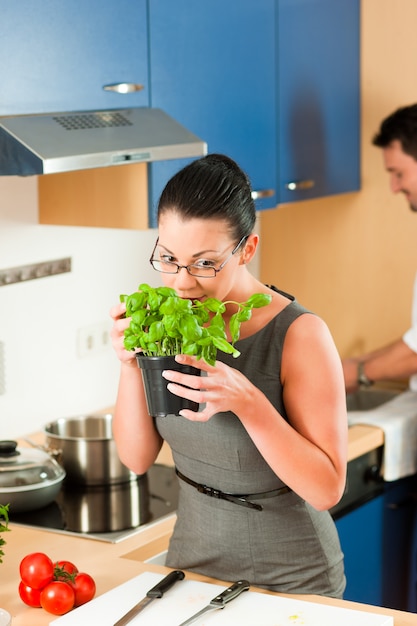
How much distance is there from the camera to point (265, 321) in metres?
1.67

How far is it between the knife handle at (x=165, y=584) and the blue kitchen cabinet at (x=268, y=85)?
3.25 ft

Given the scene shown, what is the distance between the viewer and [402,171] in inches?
116

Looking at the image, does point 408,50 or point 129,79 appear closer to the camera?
point 129,79

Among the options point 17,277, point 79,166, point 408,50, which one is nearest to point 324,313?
point 408,50

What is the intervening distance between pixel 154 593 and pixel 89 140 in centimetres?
94

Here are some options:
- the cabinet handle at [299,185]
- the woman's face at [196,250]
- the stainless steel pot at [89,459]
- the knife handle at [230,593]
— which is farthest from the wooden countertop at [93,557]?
the cabinet handle at [299,185]

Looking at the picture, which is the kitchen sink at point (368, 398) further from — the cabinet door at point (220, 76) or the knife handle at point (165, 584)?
the knife handle at point (165, 584)

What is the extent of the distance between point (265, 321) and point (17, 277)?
3.33 feet

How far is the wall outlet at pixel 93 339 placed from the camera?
9.01 feet

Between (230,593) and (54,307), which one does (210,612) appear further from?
(54,307)

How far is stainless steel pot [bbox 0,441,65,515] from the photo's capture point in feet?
6.80

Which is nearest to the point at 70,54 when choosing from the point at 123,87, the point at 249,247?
the point at 123,87

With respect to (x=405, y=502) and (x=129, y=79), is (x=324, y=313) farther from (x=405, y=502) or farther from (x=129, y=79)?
(x=129, y=79)

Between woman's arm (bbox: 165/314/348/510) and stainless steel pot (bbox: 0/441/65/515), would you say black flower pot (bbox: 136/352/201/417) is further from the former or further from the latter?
stainless steel pot (bbox: 0/441/65/515)
